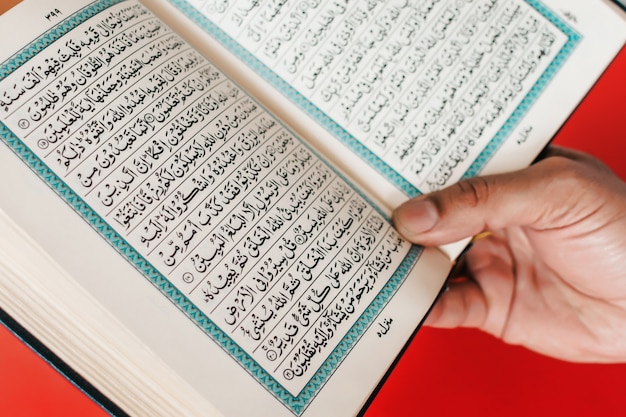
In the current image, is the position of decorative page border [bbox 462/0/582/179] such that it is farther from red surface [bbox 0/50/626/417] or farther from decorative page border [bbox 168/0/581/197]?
red surface [bbox 0/50/626/417]

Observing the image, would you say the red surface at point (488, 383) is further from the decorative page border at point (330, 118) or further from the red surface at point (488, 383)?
the decorative page border at point (330, 118)

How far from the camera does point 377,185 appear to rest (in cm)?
53

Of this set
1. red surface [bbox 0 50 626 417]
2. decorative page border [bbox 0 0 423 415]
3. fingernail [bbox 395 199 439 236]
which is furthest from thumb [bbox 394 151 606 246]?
red surface [bbox 0 50 626 417]

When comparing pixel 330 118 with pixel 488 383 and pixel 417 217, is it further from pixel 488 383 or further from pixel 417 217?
pixel 488 383

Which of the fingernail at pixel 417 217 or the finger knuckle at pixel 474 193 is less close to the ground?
the finger knuckle at pixel 474 193

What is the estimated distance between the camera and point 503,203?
20.3 inches

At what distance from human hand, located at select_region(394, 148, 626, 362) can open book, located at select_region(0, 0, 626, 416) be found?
0.11ft

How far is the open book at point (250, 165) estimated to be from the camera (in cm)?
37

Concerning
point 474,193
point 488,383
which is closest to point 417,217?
point 474,193

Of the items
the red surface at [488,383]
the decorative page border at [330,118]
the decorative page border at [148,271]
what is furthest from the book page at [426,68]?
the red surface at [488,383]

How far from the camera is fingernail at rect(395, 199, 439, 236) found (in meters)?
0.48

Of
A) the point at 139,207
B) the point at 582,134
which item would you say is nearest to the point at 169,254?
the point at 139,207

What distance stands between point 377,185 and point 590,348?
1.28 feet

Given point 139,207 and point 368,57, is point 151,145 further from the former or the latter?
point 368,57
